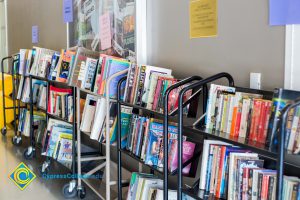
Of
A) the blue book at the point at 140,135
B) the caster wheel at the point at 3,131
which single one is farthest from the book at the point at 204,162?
the caster wheel at the point at 3,131

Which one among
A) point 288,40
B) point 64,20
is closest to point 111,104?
point 288,40

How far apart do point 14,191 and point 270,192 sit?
104 inches

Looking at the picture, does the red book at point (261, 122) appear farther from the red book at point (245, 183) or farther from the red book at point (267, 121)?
the red book at point (245, 183)

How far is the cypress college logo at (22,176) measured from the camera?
146 inches

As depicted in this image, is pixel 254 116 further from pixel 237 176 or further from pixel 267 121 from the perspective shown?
pixel 237 176

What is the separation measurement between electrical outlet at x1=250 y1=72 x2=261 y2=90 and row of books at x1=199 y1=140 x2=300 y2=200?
1.14ft

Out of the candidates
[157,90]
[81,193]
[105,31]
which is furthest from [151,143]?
[105,31]

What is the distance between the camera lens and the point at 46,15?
16.2 feet

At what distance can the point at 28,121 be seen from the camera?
467 cm

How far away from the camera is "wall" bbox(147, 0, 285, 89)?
186cm

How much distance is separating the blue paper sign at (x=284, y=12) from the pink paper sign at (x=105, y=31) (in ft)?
5.85

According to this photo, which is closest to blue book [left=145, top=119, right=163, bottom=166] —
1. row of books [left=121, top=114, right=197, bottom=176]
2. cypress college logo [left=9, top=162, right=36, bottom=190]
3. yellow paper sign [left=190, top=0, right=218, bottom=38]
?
row of books [left=121, top=114, right=197, bottom=176]

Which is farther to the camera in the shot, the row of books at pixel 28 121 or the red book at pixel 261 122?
the row of books at pixel 28 121

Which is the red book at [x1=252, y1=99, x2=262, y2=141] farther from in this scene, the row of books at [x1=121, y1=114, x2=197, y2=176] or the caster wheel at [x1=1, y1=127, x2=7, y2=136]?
the caster wheel at [x1=1, y1=127, x2=7, y2=136]
